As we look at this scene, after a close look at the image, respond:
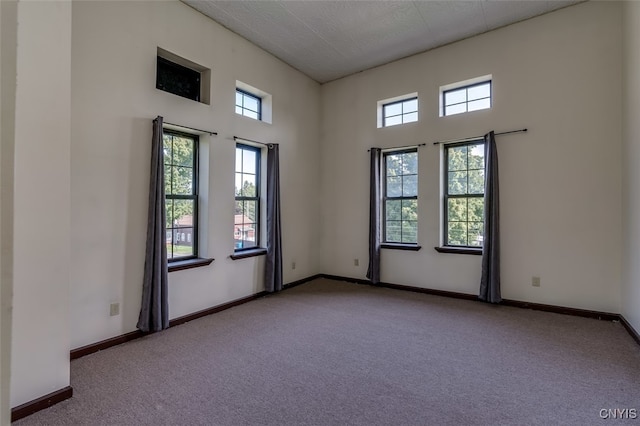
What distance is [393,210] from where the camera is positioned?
5.18 metres

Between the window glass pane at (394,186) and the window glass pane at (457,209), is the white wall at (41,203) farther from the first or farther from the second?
the window glass pane at (457,209)

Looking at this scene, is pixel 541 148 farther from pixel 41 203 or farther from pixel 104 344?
pixel 104 344

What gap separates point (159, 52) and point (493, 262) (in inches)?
180

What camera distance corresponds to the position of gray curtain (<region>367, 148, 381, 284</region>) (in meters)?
5.05

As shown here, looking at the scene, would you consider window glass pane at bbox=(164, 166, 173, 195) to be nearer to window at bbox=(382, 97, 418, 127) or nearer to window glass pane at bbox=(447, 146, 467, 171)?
window at bbox=(382, 97, 418, 127)

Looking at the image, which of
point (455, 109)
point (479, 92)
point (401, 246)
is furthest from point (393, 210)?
point (479, 92)

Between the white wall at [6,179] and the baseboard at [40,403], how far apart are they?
226 cm

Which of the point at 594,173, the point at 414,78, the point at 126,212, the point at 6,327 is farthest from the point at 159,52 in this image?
the point at 594,173

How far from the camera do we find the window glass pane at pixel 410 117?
494 centimetres

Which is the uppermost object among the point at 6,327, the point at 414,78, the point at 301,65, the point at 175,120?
the point at 301,65

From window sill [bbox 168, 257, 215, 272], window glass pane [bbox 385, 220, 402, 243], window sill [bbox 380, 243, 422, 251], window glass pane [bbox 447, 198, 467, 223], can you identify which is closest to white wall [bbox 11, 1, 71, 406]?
window sill [bbox 168, 257, 215, 272]

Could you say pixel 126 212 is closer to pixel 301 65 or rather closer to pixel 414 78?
pixel 301 65

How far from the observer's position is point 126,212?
10.1ft

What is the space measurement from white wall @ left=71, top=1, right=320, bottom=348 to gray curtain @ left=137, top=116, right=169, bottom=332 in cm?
9
